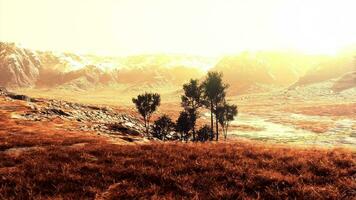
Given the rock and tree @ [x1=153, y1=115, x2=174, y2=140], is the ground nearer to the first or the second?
tree @ [x1=153, y1=115, x2=174, y2=140]

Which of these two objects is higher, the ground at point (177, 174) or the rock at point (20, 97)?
the ground at point (177, 174)

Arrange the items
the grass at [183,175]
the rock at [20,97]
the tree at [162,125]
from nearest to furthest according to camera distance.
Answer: the grass at [183,175], the tree at [162,125], the rock at [20,97]

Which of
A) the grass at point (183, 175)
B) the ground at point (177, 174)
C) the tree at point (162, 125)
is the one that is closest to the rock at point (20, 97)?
the tree at point (162, 125)

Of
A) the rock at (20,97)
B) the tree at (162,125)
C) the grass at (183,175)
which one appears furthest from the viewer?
the rock at (20,97)

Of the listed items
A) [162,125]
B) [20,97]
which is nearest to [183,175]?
[162,125]

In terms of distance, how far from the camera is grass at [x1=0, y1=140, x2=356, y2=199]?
10930 millimetres

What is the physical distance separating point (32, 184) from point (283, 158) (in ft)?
33.4

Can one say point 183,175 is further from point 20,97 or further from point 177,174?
point 20,97

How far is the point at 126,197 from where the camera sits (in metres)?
10.9

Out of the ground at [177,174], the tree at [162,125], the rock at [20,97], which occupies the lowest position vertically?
the tree at [162,125]

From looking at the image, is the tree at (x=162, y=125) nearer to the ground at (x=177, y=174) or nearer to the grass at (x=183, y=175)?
the ground at (x=177, y=174)

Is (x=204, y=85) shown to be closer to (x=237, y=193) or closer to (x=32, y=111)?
(x=32, y=111)

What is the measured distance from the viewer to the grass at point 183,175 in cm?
1093

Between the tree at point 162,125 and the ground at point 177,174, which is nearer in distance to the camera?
the ground at point 177,174
